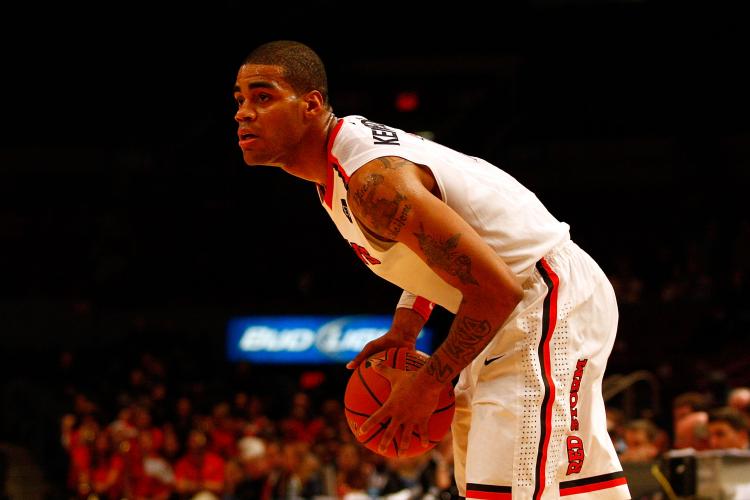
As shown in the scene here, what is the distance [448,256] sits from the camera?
2.78 meters

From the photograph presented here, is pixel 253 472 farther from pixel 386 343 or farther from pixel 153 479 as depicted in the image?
pixel 386 343

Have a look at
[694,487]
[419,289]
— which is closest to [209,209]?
[694,487]

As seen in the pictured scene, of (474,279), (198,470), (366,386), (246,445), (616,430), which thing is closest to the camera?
(474,279)

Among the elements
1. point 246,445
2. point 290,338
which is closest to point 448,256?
point 246,445

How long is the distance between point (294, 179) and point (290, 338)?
11.4 ft

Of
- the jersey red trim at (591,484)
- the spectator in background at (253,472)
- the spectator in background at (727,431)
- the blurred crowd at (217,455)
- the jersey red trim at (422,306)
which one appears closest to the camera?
the jersey red trim at (591,484)

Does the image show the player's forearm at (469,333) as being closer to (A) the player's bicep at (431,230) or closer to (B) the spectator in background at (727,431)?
(A) the player's bicep at (431,230)

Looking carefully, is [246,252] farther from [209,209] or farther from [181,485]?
[181,485]

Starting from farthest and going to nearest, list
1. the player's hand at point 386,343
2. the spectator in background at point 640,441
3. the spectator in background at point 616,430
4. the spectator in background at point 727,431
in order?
the spectator in background at point 640,441, the spectator in background at point 727,431, the spectator in background at point 616,430, the player's hand at point 386,343

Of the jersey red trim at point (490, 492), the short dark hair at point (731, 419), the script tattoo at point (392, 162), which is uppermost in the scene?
the script tattoo at point (392, 162)

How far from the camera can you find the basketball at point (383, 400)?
303cm

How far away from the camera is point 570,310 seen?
122 inches

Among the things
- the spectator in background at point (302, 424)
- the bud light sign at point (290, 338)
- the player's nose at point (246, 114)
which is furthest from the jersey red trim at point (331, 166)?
the bud light sign at point (290, 338)

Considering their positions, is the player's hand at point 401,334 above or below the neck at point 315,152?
below
